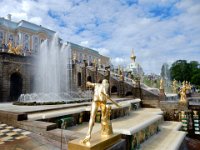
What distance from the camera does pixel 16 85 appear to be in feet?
60.7

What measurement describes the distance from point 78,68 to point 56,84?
642 cm

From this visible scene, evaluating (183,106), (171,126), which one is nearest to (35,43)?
(183,106)

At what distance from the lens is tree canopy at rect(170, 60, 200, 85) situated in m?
60.5

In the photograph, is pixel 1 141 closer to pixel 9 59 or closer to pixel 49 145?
pixel 49 145

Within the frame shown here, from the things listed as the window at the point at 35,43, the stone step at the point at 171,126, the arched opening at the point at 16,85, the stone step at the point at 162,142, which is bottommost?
the stone step at the point at 171,126

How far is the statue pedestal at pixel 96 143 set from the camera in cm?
322

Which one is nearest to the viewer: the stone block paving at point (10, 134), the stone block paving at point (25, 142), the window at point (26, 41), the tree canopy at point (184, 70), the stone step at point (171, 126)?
the stone block paving at point (25, 142)

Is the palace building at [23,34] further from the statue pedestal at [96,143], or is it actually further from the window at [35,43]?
the statue pedestal at [96,143]

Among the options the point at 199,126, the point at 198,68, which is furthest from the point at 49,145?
the point at 198,68

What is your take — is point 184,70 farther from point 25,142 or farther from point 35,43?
point 25,142

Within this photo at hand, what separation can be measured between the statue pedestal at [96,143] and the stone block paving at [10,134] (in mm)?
2494

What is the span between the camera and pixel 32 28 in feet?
149

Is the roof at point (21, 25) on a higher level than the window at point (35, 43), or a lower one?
higher

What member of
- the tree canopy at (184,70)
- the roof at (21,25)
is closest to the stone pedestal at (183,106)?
the roof at (21,25)
